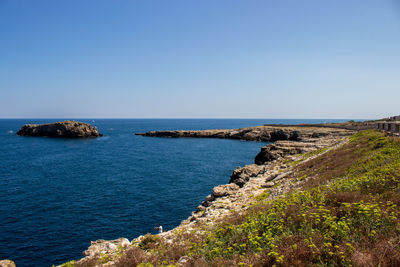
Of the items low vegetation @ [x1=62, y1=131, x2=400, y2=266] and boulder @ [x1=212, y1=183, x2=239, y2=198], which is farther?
boulder @ [x1=212, y1=183, x2=239, y2=198]

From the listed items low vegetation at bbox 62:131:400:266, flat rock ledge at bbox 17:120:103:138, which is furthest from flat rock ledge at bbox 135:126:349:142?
low vegetation at bbox 62:131:400:266

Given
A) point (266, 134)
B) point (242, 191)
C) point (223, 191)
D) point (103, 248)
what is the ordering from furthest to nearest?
point (266, 134)
point (223, 191)
point (242, 191)
point (103, 248)

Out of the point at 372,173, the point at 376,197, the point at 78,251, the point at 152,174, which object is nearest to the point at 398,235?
the point at 376,197

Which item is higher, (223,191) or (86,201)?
(223,191)

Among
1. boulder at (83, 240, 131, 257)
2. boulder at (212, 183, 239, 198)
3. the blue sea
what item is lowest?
the blue sea

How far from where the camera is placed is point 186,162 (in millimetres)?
54625

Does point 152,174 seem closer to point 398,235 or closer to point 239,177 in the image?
point 239,177

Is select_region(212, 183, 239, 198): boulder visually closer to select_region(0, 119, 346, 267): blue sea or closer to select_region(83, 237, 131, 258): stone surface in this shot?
select_region(0, 119, 346, 267): blue sea

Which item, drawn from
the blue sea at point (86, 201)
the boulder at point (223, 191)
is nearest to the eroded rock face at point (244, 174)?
the boulder at point (223, 191)

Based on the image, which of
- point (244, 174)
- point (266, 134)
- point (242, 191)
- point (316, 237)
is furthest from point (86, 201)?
point (266, 134)

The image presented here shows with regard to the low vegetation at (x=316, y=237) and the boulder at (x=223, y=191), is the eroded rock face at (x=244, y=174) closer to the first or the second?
the boulder at (x=223, y=191)

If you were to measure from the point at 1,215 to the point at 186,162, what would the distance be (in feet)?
115

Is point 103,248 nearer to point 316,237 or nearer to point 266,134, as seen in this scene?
point 316,237

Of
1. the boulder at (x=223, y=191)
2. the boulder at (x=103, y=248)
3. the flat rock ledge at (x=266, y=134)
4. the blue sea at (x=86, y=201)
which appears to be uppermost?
the flat rock ledge at (x=266, y=134)
